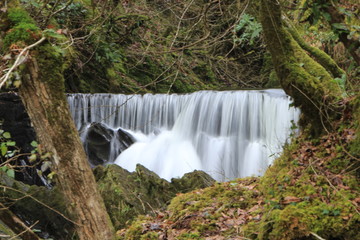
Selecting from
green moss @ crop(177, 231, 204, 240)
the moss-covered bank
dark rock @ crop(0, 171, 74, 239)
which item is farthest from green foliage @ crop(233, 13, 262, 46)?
dark rock @ crop(0, 171, 74, 239)

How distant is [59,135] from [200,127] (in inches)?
328

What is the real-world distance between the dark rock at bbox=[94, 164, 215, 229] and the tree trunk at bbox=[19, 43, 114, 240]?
7.70 feet

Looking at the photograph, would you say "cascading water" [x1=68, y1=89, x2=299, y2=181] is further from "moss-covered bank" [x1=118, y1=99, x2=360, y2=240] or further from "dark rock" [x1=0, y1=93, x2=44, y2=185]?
"moss-covered bank" [x1=118, y1=99, x2=360, y2=240]

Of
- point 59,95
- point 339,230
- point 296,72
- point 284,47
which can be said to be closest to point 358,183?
point 339,230

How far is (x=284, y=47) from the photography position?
141 inches

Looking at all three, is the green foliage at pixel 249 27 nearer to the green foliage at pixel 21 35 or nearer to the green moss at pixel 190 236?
the green moss at pixel 190 236

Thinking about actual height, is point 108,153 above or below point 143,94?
below

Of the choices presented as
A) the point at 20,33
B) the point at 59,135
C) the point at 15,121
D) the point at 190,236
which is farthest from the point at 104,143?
the point at 20,33

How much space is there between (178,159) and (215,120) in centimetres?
161

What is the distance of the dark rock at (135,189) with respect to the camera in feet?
17.5

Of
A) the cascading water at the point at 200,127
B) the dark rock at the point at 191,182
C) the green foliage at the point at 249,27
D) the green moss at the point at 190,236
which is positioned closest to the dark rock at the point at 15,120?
the cascading water at the point at 200,127

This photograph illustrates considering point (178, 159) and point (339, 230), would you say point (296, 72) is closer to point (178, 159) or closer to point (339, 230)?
point (339, 230)

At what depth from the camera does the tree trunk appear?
2635 millimetres

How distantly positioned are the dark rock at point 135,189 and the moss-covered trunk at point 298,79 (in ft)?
8.86
